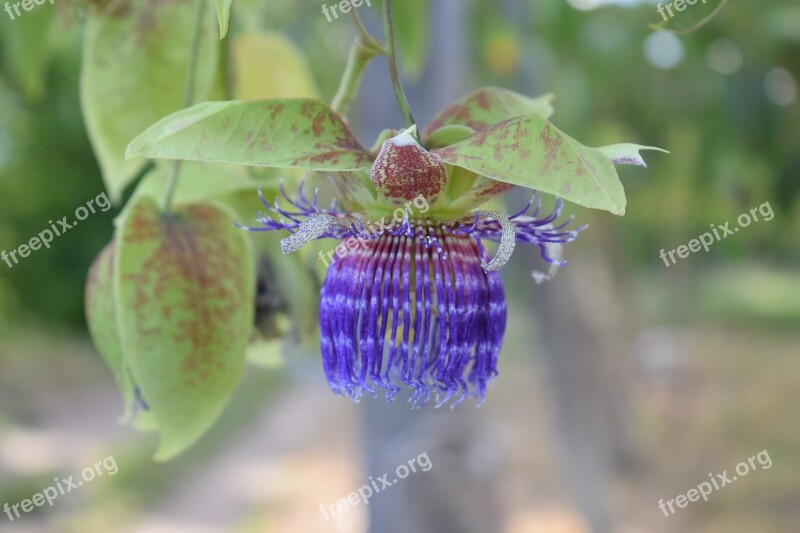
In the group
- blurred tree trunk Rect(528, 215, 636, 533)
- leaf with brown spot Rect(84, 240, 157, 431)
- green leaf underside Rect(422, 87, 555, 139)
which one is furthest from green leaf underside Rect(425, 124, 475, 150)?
blurred tree trunk Rect(528, 215, 636, 533)

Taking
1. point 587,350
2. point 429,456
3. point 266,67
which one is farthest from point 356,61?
point 587,350

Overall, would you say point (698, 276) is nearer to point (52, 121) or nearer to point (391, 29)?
point (52, 121)

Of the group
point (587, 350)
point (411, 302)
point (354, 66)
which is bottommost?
point (587, 350)

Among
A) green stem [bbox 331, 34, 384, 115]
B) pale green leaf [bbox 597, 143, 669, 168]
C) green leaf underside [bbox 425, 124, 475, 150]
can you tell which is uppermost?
green stem [bbox 331, 34, 384, 115]

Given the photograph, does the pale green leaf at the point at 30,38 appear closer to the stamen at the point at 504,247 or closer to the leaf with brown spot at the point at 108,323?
the leaf with brown spot at the point at 108,323

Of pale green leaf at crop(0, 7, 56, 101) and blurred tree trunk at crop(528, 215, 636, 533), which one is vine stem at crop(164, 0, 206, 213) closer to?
pale green leaf at crop(0, 7, 56, 101)

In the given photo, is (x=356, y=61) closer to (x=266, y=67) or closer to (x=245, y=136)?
(x=245, y=136)
